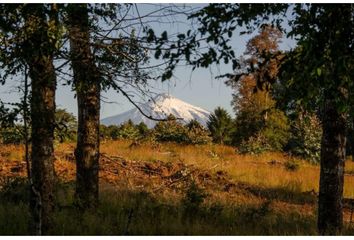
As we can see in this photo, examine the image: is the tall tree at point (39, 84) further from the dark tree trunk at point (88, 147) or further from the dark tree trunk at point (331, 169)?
the dark tree trunk at point (331, 169)

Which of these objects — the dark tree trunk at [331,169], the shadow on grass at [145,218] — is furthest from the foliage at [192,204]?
the dark tree trunk at [331,169]

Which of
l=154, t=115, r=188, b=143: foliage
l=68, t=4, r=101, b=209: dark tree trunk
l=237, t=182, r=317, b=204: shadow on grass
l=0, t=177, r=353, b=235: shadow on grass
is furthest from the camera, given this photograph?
l=154, t=115, r=188, b=143: foliage

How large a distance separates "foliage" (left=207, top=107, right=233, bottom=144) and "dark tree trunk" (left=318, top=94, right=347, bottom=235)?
28153 millimetres

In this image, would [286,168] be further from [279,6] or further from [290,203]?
[279,6]

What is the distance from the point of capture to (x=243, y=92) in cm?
3609

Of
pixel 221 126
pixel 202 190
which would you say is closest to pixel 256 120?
pixel 221 126

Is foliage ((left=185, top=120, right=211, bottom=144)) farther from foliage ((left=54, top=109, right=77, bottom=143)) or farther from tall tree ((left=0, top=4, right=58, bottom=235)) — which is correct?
tall tree ((left=0, top=4, right=58, bottom=235))

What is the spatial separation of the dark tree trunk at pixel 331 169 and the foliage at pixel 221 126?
1108 inches

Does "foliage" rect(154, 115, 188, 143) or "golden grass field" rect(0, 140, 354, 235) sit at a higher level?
"foliage" rect(154, 115, 188, 143)

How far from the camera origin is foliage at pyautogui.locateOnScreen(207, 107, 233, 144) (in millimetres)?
37000

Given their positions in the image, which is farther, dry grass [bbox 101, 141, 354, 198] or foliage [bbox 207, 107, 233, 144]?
foliage [bbox 207, 107, 233, 144]

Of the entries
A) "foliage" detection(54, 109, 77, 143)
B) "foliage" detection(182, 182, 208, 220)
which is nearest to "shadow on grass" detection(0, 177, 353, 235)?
"foliage" detection(182, 182, 208, 220)

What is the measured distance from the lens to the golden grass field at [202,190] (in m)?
7.78


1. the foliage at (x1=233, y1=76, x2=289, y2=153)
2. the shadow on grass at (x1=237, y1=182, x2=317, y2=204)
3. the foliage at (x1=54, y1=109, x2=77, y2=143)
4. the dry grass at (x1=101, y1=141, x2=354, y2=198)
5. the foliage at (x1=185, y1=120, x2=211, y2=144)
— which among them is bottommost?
the shadow on grass at (x1=237, y1=182, x2=317, y2=204)
